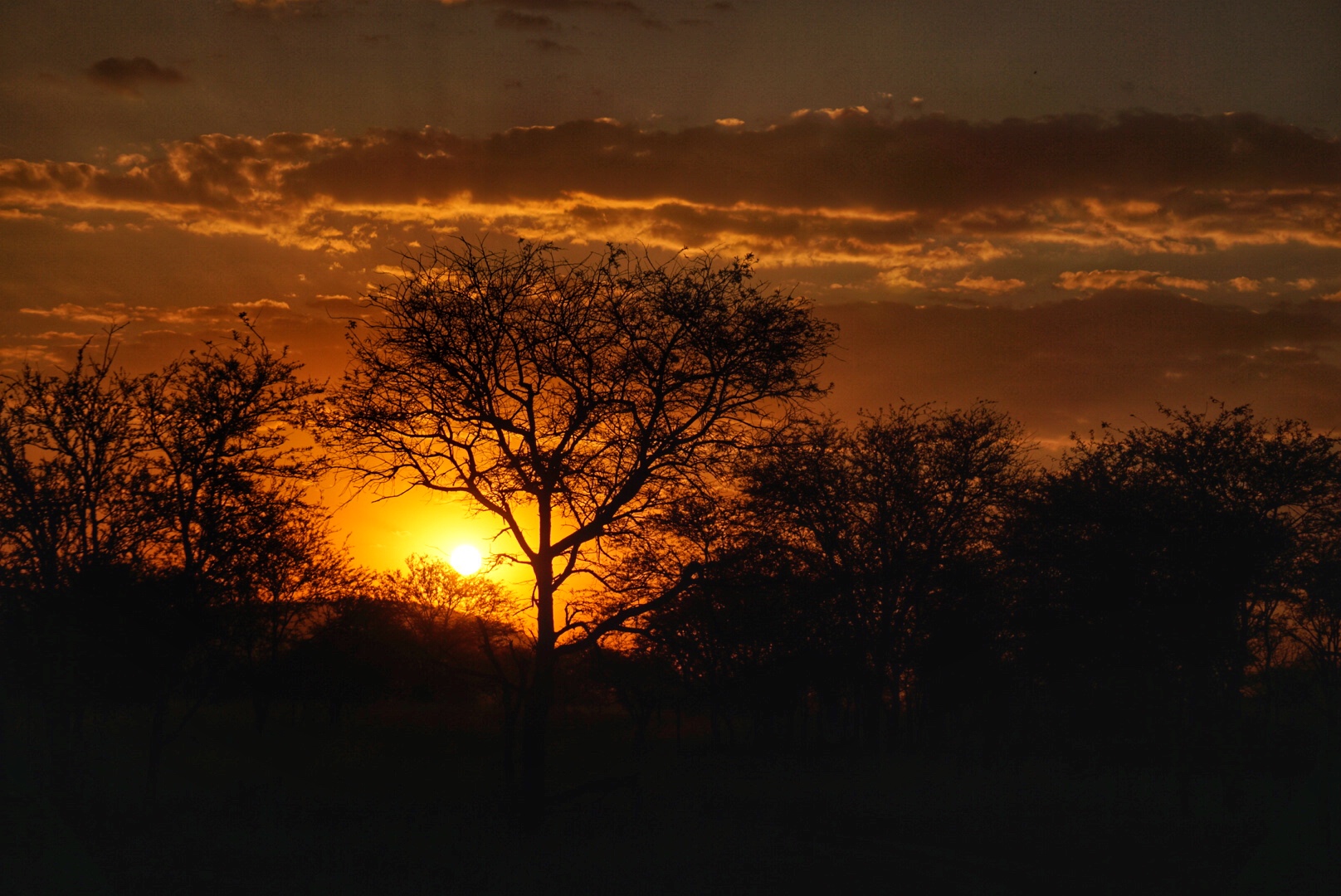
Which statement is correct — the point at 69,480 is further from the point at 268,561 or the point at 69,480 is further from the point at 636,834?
the point at 636,834

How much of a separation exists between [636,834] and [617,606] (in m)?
12.1

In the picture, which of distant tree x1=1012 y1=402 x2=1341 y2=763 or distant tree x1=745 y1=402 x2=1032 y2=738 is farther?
distant tree x1=745 y1=402 x2=1032 y2=738

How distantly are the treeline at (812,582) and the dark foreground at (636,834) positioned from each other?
198 cm

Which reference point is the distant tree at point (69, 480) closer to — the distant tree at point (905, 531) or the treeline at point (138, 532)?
the treeline at point (138, 532)

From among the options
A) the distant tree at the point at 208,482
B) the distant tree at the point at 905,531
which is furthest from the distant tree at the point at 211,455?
the distant tree at the point at 905,531

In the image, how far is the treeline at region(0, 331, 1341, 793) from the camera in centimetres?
2038

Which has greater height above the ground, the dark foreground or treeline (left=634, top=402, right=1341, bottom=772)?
treeline (left=634, top=402, right=1341, bottom=772)

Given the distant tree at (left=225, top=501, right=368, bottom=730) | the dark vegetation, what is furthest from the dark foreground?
the distant tree at (left=225, top=501, right=368, bottom=730)

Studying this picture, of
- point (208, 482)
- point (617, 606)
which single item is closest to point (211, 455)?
point (208, 482)

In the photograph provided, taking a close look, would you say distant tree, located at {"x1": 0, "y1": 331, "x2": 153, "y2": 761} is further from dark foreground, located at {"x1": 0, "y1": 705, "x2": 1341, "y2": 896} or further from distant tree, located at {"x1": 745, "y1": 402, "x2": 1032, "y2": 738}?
distant tree, located at {"x1": 745, "y1": 402, "x2": 1032, "y2": 738}

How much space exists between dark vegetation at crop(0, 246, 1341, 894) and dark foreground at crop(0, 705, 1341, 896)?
0.56 feet

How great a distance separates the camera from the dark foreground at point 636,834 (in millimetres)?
17625

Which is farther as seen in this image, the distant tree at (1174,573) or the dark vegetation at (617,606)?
the distant tree at (1174,573)

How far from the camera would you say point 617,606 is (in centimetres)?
3456
